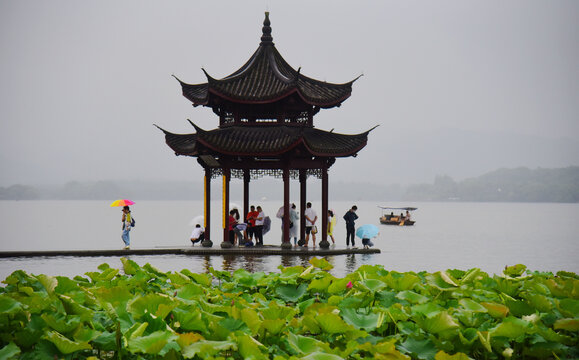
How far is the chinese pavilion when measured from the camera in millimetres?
21656

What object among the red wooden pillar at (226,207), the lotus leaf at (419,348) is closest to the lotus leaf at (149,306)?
the lotus leaf at (419,348)

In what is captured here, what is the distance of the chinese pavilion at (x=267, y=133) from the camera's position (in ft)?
71.1

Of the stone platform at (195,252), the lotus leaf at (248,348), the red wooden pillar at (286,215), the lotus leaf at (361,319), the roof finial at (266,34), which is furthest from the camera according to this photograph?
the roof finial at (266,34)

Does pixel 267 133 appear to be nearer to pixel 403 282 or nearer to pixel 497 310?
pixel 403 282

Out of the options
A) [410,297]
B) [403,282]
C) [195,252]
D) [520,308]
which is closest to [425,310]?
[410,297]

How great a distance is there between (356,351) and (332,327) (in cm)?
22

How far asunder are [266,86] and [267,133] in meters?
1.76

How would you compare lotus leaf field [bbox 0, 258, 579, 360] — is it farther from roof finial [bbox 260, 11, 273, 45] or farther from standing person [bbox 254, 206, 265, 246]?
roof finial [bbox 260, 11, 273, 45]

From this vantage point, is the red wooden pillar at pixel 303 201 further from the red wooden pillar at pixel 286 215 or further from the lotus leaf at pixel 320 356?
the lotus leaf at pixel 320 356

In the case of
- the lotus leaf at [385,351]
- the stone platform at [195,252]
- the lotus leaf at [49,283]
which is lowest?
the stone platform at [195,252]

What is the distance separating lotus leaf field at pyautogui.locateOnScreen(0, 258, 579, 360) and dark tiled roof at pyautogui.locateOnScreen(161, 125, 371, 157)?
633 inches

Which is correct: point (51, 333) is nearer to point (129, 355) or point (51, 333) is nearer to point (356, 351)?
point (129, 355)

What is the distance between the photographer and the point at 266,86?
22.7 metres

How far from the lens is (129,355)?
3711 millimetres
